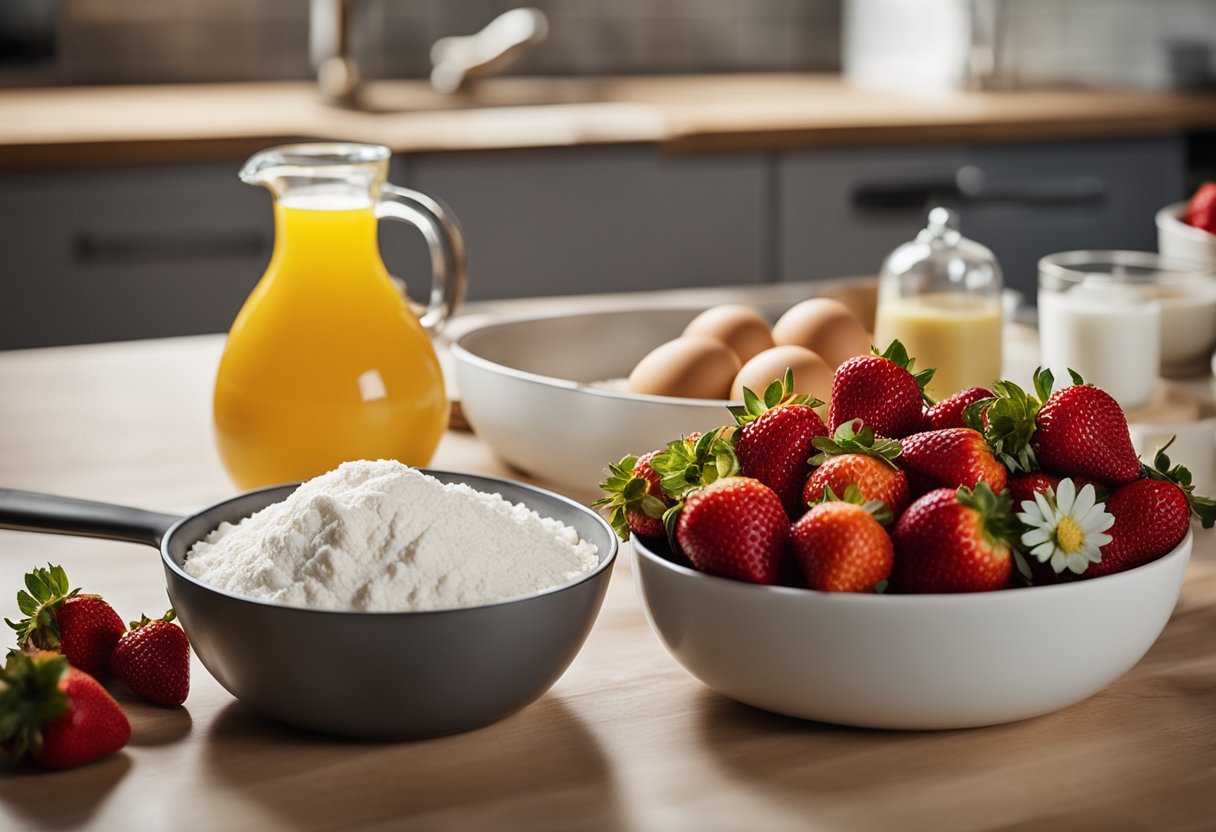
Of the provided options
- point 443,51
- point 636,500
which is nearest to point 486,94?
point 443,51

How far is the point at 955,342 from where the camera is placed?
135 cm

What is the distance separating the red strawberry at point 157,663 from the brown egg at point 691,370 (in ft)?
1.57

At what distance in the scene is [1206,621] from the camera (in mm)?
929

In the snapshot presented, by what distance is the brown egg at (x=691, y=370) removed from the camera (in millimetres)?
1171

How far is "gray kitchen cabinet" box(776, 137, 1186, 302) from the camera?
2.87 meters

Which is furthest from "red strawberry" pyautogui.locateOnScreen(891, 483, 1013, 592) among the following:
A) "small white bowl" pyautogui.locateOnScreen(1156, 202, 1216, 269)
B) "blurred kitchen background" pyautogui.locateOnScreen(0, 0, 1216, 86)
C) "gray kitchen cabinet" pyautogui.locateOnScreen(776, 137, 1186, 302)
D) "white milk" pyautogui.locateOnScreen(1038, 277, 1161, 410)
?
"blurred kitchen background" pyautogui.locateOnScreen(0, 0, 1216, 86)

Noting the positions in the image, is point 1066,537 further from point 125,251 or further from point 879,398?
point 125,251

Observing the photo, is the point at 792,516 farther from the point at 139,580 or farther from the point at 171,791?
the point at 139,580

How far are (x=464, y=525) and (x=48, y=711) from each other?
21 cm

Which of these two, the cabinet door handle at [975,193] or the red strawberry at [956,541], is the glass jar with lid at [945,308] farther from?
the cabinet door handle at [975,193]

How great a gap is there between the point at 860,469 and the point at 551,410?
410mm

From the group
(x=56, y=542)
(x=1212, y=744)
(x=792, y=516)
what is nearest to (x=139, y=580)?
(x=56, y=542)

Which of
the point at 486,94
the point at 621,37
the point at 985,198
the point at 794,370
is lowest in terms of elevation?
the point at 985,198

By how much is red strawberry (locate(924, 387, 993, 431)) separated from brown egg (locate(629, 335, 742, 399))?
36 centimetres
